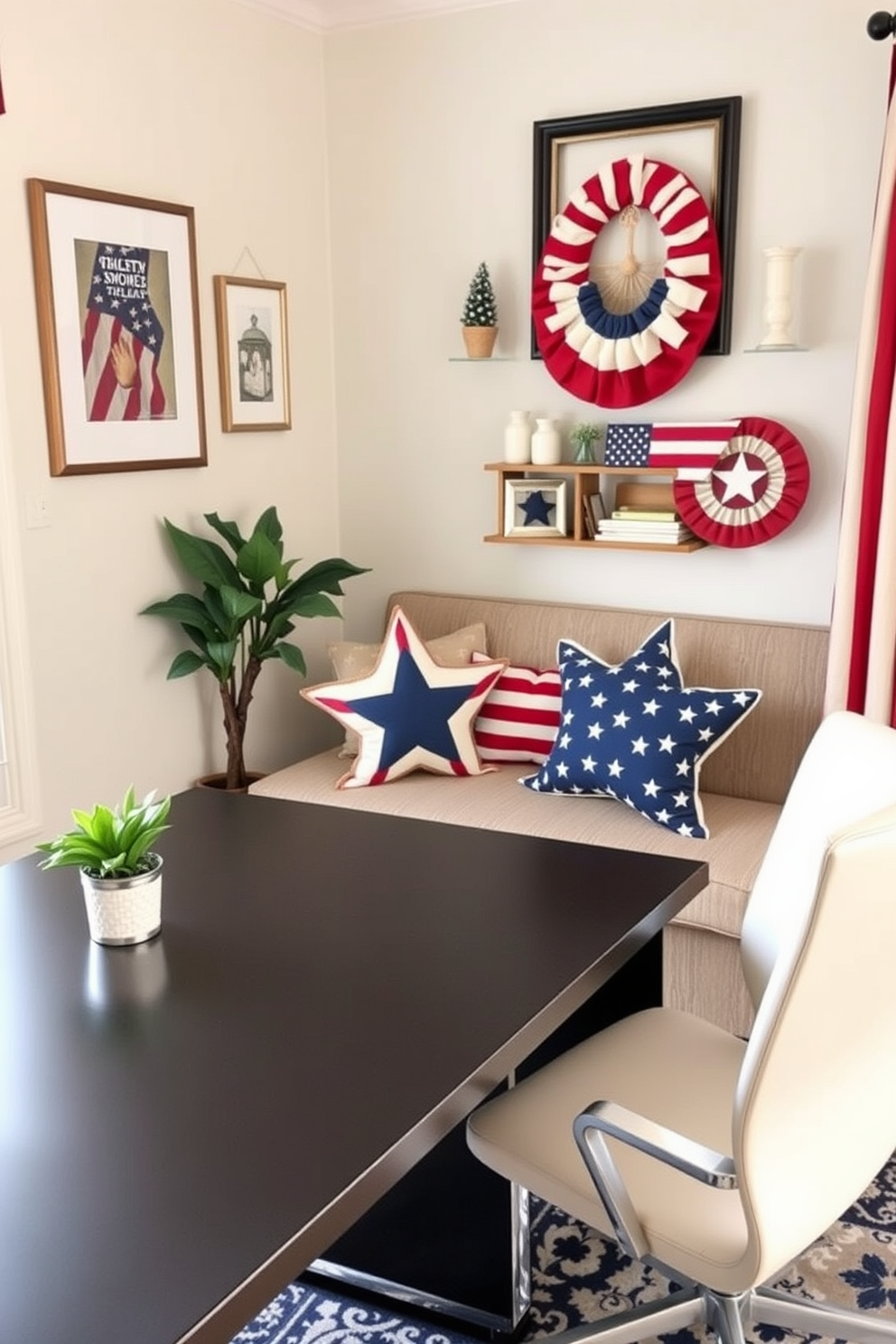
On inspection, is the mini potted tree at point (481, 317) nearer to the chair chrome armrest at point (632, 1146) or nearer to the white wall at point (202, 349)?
the white wall at point (202, 349)

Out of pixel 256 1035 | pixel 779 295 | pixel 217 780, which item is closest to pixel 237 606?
pixel 217 780

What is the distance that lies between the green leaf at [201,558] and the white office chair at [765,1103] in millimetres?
1785

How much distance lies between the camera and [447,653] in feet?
11.2

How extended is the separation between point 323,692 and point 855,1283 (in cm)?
180

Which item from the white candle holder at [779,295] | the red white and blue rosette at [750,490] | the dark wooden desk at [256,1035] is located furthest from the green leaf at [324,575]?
the dark wooden desk at [256,1035]

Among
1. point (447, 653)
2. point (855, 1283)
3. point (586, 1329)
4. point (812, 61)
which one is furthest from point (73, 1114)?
point (812, 61)

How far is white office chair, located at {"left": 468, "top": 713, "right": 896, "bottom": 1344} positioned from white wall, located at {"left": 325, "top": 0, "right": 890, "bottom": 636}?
1.60 metres

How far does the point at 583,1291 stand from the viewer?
2.07 m

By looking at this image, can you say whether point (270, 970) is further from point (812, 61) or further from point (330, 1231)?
point (812, 61)

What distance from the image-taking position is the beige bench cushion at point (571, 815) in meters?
2.64

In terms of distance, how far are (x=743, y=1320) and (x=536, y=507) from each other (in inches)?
88.3

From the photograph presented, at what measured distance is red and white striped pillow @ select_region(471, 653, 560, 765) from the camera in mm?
3295

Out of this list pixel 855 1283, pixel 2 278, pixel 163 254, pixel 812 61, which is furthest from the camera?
pixel 163 254

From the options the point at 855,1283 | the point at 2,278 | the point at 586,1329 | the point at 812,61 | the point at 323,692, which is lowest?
the point at 855,1283
